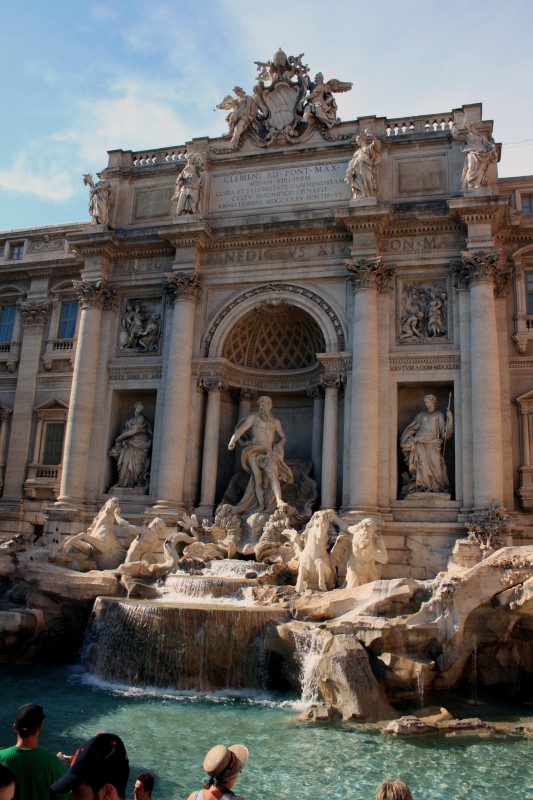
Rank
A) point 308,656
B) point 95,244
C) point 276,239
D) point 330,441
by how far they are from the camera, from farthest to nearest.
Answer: point 95,244 → point 276,239 → point 330,441 → point 308,656

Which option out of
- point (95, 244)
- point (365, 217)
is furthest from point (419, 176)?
point (95, 244)

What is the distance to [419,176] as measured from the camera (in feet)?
68.8

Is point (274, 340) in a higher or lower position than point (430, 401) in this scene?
higher

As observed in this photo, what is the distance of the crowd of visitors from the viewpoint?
10.9 ft

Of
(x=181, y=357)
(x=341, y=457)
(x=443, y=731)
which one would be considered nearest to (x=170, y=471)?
(x=181, y=357)

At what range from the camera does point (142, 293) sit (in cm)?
2284

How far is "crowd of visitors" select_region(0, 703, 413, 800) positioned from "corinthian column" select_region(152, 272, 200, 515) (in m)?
15.5

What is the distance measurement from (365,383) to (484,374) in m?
3.07

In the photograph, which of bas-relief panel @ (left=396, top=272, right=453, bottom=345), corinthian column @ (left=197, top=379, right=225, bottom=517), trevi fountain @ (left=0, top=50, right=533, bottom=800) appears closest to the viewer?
trevi fountain @ (left=0, top=50, right=533, bottom=800)

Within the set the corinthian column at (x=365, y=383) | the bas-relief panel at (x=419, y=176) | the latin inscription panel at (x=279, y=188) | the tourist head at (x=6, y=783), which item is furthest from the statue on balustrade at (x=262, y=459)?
the tourist head at (x=6, y=783)

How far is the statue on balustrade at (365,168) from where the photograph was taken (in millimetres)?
20359

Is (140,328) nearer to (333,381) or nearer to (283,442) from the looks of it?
(283,442)

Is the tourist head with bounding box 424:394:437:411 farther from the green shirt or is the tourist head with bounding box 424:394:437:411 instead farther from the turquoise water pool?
the green shirt

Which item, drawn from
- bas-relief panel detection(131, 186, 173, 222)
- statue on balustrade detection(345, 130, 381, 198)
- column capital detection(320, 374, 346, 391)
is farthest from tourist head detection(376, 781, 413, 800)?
bas-relief panel detection(131, 186, 173, 222)
